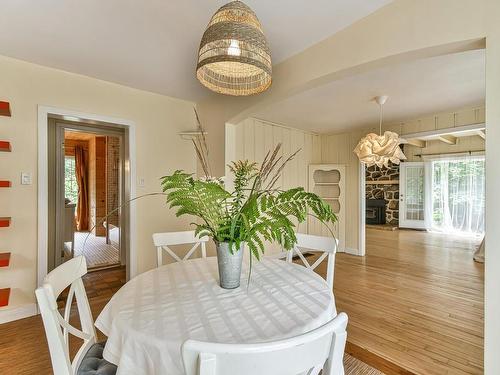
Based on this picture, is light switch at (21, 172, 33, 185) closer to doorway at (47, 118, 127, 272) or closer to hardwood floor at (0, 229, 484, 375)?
doorway at (47, 118, 127, 272)

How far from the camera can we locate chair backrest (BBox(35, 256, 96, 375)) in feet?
3.01

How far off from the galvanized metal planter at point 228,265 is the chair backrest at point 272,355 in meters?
0.63

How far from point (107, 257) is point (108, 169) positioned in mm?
1684

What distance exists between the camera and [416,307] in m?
2.63

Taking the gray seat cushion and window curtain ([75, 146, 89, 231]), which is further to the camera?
window curtain ([75, 146, 89, 231])

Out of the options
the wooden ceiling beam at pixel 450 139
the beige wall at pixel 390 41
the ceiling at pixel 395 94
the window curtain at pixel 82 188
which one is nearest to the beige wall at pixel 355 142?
the ceiling at pixel 395 94

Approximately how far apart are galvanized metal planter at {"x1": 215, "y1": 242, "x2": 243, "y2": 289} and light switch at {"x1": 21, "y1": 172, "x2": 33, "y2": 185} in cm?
229

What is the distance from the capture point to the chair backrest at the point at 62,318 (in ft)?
3.01

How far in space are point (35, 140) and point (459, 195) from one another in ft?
28.6

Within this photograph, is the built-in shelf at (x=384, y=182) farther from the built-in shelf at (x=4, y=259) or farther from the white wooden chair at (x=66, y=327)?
the built-in shelf at (x=4, y=259)

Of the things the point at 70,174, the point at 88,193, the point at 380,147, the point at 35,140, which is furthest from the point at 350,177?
the point at 70,174

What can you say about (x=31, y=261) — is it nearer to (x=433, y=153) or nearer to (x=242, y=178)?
(x=242, y=178)

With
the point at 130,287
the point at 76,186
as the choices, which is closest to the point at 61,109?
the point at 130,287

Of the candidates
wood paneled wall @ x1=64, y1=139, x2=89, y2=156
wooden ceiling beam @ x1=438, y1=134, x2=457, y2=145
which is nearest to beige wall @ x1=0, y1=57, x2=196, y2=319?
wood paneled wall @ x1=64, y1=139, x2=89, y2=156
